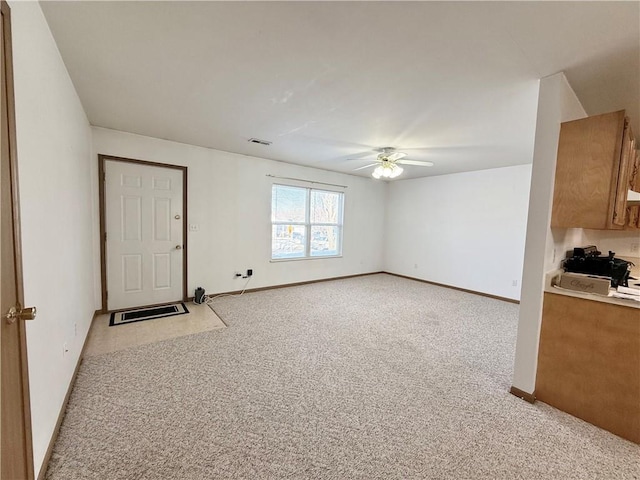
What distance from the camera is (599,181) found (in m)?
1.90

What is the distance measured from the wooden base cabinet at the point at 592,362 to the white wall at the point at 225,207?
399 centimetres

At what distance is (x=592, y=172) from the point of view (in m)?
1.91

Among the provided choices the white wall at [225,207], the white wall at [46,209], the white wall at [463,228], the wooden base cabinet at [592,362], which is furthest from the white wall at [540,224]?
the white wall at [225,207]

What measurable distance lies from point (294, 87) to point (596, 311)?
2804 millimetres

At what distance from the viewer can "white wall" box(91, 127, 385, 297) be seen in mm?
3703

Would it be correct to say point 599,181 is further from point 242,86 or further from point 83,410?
point 83,410

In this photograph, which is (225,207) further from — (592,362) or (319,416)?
(592,362)

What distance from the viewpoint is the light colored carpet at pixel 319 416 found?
4.86ft

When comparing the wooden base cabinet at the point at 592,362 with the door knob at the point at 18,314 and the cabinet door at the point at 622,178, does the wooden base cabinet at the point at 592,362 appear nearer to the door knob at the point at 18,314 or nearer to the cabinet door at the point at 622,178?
the cabinet door at the point at 622,178

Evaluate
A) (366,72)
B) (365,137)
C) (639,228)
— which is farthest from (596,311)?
(365,137)

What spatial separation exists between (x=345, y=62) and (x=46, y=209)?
2.10 metres

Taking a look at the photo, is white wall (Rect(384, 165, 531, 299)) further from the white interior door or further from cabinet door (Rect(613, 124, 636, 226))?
the white interior door

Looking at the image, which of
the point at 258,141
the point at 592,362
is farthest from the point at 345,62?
the point at 592,362

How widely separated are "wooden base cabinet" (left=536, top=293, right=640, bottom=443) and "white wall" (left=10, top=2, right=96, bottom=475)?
3.22 m
